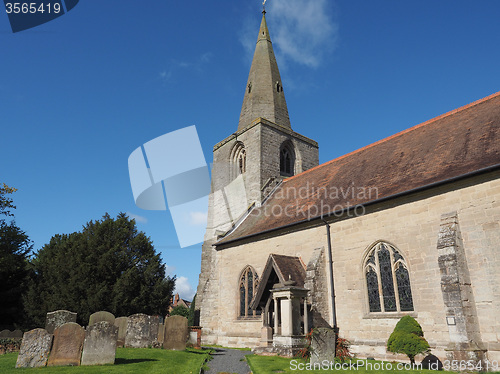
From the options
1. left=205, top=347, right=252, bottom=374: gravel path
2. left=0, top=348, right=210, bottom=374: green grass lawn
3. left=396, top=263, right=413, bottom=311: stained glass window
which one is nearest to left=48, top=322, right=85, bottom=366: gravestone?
left=0, top=348, right=210, bottom=374: green grass lawn

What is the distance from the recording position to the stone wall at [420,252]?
1041 centimetres

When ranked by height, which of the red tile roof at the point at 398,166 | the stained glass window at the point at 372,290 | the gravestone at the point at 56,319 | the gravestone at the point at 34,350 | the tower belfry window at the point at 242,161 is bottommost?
the gravestone at the point at 34,350

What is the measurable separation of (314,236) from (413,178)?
192 inches

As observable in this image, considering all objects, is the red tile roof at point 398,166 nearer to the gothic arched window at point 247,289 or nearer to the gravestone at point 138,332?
the gothic arched window at point 247,289

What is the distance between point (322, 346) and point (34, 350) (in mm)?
8163

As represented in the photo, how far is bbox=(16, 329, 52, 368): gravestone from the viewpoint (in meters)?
9.31

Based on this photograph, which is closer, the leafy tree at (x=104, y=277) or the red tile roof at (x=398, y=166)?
the red tile roof at (x=398, y=166)

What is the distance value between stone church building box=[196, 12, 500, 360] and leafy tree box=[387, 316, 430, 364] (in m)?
0.66

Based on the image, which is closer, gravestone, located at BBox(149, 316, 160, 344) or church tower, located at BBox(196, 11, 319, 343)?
gravestone, located at BBox(149, 316, 160, 344)

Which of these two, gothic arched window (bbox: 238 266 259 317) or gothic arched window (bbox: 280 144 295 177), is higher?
gothic arched window (bbox: 280 144 295 177)

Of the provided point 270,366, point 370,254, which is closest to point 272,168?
point 370,254

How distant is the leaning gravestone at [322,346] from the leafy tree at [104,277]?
1509 centimetres

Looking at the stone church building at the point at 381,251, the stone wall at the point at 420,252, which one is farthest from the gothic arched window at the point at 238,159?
the stone wall at the point at 420,252

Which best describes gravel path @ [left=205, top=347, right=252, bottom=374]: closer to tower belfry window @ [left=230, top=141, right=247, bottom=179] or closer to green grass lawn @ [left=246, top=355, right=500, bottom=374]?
green grass lawn @ [left=246, top=355, right=500, bottom=374]
